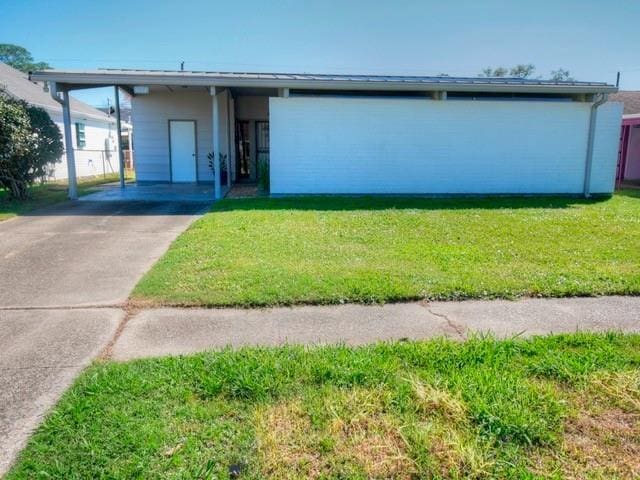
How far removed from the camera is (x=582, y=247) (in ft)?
23.4

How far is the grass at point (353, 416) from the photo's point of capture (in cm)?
235

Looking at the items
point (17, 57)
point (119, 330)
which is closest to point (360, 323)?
point (119, 330)

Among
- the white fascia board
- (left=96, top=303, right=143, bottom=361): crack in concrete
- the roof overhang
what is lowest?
(left=96, top=303, right=143, bottom=361): crack in concrete

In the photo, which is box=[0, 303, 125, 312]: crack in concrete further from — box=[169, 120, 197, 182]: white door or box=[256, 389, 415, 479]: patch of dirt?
box=[169, 120, 197, 182]: white door

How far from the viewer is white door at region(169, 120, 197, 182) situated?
17391 mm

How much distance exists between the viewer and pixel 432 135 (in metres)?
13.0

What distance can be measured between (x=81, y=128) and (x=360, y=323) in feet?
78.9

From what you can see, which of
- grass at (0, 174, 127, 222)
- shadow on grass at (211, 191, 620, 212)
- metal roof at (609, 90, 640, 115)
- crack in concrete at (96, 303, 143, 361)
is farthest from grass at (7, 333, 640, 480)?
metal roof at (609, 90, 640, 115)

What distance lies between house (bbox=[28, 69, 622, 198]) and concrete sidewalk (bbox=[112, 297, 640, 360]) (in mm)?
8420

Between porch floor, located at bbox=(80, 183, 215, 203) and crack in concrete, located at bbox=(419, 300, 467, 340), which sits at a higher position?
porch floor, located at bbox=(80, 183, 215, 203)

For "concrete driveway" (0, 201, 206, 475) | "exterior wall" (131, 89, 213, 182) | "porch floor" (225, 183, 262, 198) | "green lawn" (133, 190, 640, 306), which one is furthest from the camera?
"exterior wall" (131, 89, 213, 182)

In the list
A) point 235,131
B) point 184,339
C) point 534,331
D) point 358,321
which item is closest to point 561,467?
point 534,331

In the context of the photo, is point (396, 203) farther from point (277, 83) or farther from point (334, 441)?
point (334, 441)

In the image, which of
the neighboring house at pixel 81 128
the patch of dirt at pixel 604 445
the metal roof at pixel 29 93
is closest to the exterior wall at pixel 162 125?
the metal roof at pixel 29 93
